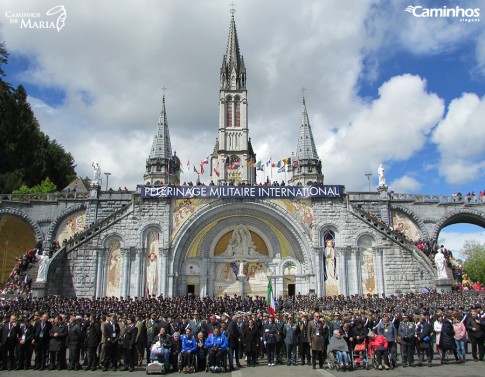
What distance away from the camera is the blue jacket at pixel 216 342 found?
13.2 metres

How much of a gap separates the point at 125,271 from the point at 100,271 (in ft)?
6.02

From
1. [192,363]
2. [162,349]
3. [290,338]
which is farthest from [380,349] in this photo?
[162,349]

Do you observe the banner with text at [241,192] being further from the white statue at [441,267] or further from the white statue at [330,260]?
the white statue at [441,267]

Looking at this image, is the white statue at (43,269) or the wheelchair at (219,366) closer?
the wheelchair at (219,366)

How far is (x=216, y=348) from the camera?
1314 cm

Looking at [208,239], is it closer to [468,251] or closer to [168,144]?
[168,144]

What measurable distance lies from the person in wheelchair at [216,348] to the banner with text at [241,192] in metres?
20.3

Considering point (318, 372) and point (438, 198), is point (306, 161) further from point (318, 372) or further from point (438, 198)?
point (318, 372)

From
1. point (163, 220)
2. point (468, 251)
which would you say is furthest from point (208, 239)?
point (468, 251)

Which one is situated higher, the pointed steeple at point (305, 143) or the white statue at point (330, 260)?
the pointed steeple at point (305, 143)

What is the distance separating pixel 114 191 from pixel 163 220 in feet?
30.5

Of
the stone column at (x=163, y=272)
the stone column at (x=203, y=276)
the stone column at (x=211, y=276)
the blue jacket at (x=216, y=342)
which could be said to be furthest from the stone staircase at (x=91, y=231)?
the blue jacket at (x=216, y=342)

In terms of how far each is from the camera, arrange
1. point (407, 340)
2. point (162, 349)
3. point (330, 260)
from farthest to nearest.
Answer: point (330, 260), point (407, 340), point (162, 349)

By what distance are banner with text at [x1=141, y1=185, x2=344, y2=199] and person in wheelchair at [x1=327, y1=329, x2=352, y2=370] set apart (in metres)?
20.6
